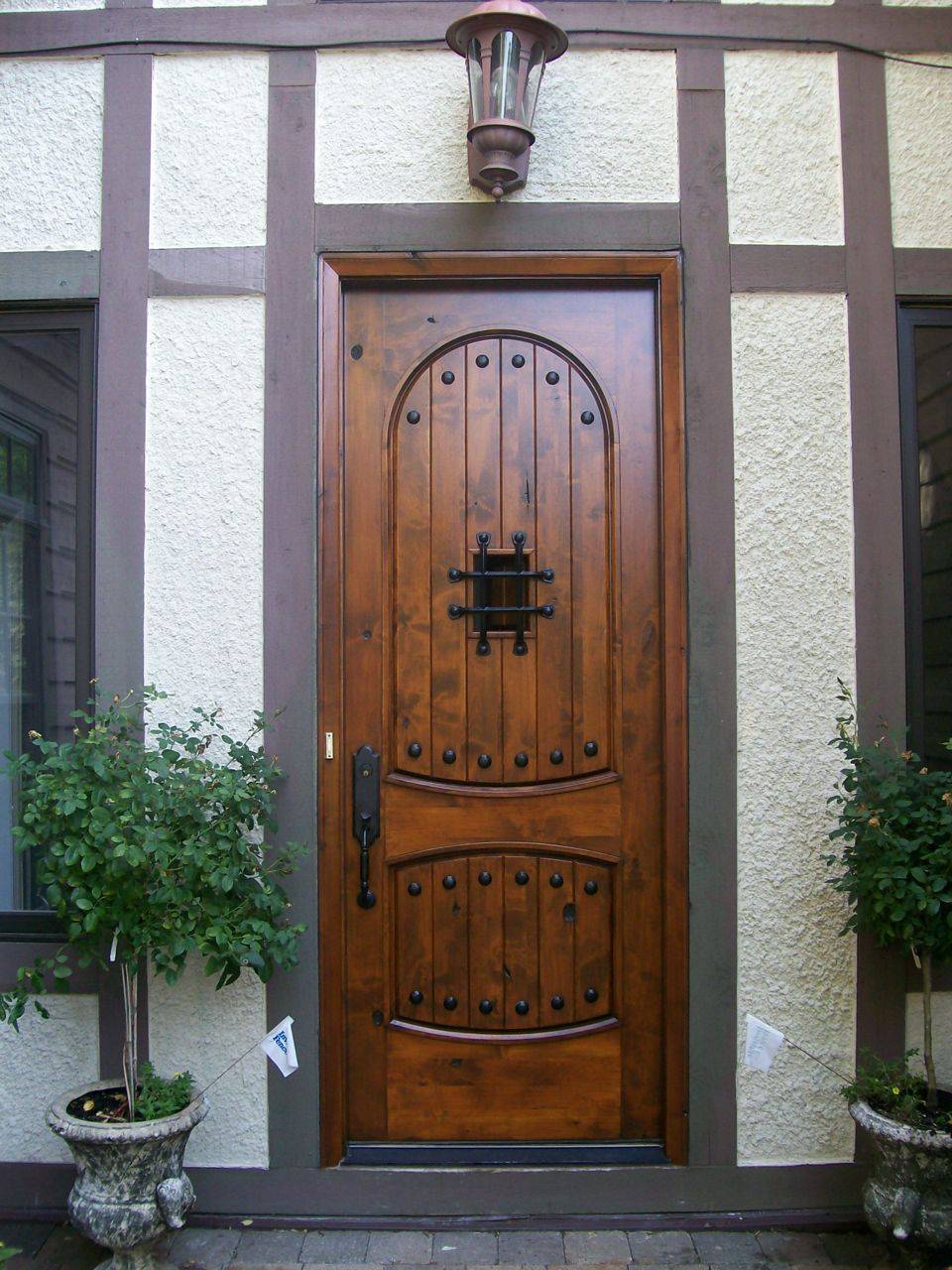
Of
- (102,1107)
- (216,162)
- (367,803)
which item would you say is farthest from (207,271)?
(102,1107)

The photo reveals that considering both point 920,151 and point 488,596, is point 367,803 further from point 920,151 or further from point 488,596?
point 920,151

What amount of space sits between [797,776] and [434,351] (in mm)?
1649

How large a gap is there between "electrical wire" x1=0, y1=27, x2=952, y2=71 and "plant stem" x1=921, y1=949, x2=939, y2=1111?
8.48 feet

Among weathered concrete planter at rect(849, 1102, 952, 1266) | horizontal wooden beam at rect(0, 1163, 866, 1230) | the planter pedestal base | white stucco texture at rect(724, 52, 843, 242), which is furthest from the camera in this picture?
white stucco texture at rect(724, 52, 843, 242)

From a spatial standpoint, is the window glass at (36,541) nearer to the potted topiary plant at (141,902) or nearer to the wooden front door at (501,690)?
the potted topiary plant at (141,902)

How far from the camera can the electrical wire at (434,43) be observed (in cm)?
316

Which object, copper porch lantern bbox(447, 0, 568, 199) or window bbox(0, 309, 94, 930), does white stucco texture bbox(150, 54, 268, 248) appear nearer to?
window bbox(0, 309, 94, 930)

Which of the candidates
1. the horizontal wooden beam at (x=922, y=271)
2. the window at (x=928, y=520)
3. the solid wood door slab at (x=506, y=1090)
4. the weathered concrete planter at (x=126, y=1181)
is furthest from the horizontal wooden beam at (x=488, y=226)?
the weathered concrete planter at (x=126, y=1181)

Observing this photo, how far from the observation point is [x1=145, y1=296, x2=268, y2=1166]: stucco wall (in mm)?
3109

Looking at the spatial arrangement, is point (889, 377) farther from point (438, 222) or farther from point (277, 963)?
point (277, 963)

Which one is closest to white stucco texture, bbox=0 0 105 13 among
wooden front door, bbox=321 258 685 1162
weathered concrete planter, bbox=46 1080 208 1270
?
wooden front door, bbox=321 258 685 1162

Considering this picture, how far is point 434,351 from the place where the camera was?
324 centimetres

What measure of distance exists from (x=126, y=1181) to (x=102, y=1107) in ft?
0.79

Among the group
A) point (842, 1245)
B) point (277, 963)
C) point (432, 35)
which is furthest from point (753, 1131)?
point (432, 35)
